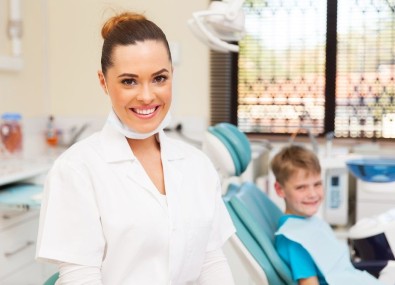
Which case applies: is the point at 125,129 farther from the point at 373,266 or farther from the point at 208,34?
the point at 373,266

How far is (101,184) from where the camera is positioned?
3.32ft

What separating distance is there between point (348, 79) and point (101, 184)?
8.74 feet

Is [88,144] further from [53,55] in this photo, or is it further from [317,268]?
[53,55]

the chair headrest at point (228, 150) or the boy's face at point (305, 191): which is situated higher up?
the chair headrest at point (228, 150)

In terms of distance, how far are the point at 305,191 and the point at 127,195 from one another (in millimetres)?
837

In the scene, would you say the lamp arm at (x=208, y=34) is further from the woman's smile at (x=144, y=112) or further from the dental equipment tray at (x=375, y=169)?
the woman's smile at (x=144, y=112)

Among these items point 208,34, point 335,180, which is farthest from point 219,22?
point 335,180

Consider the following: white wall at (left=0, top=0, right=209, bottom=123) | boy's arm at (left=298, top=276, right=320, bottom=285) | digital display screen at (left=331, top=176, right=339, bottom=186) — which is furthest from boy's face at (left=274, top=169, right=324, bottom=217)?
white wall at (left=0, top=0, right=209, bottom=123)

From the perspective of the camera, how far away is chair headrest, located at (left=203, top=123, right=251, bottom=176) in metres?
1.75

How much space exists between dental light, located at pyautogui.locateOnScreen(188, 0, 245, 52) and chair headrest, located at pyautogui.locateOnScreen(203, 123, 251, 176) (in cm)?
30

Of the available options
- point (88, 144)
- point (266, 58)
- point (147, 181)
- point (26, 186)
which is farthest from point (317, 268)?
point (266, 58)

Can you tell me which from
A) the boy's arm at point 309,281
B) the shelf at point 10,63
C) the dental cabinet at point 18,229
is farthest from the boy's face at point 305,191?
the shelf at point 10,63

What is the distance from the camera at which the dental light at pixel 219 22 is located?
1.75 m

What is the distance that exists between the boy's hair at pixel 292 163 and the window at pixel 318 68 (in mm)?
1626
